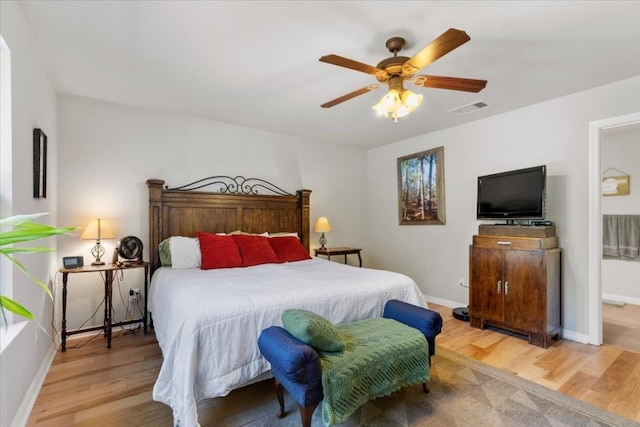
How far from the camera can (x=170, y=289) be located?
248 cm

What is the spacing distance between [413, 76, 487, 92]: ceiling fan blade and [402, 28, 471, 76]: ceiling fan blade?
12 centimetres

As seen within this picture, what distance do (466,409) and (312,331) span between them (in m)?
1.23

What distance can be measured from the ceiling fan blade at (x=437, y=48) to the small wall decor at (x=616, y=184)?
455cm

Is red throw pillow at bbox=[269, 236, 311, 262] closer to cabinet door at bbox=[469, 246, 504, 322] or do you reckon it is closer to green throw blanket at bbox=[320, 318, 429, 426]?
green throw blanket at bbox=[320, 318, 429, 426]

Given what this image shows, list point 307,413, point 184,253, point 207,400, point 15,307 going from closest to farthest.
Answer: point 15,307
point 307,413
point 207,400
point 184,253

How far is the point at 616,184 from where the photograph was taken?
4.62m

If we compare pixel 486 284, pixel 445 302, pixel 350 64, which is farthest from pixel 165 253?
pixel 445 302

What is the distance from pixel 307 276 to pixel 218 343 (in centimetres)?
109

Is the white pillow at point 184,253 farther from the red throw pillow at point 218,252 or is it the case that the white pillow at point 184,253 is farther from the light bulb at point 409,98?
the light bulb at point 409,98

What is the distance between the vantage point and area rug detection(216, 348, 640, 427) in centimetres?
191

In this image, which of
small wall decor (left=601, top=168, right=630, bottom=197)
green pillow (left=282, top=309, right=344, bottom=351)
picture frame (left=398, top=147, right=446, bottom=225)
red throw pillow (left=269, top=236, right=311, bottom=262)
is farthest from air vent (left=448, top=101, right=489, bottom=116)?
green pillow (left=282, top=309, right=344, bottom=351)

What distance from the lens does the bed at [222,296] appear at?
1.80 m

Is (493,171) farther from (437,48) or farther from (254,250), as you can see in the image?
(254,250)

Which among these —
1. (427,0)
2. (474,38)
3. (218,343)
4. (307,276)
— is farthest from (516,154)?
(218,343)
